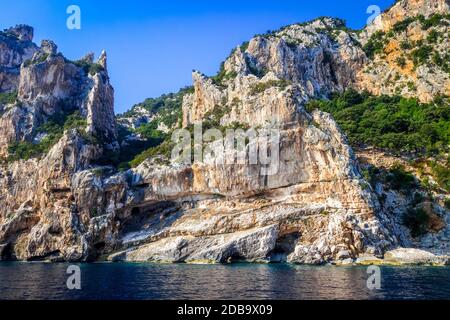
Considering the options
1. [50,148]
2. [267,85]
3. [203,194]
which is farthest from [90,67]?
[203,194]

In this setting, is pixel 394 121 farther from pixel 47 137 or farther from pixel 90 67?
pixel 90 67

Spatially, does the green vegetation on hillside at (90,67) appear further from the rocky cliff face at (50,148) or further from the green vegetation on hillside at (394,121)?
the green vegetation on hillside at (394,121)

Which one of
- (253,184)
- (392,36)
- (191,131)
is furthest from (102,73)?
(392,36)

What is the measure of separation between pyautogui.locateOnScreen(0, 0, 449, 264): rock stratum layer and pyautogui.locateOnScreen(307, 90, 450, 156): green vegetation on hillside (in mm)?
5483

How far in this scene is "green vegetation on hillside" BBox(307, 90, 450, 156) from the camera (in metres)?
68.8

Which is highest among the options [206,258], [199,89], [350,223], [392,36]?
[392,36]

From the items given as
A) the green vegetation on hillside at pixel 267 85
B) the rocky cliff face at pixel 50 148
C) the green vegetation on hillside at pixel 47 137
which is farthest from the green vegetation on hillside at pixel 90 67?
the green vegetation on hillside at pixel 267 85

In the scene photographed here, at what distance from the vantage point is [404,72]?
3548 inches

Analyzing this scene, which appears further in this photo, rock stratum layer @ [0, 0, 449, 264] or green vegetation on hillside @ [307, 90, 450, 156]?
green vegetation on hillside @ [307, 90, 450, 156]

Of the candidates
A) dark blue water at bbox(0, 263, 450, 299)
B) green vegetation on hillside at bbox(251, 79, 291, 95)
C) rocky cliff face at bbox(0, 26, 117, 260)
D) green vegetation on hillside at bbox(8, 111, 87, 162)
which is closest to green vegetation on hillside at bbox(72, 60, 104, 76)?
rocky cliff face at bbox(0, 26, 117, 260)

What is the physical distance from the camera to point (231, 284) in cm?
3462

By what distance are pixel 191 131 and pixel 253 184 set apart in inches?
752

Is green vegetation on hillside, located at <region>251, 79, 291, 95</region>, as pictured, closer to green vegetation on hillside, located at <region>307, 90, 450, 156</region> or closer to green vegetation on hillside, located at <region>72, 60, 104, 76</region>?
green vegetation on hillside, located at <region>307, 90, 450, 156</region>
